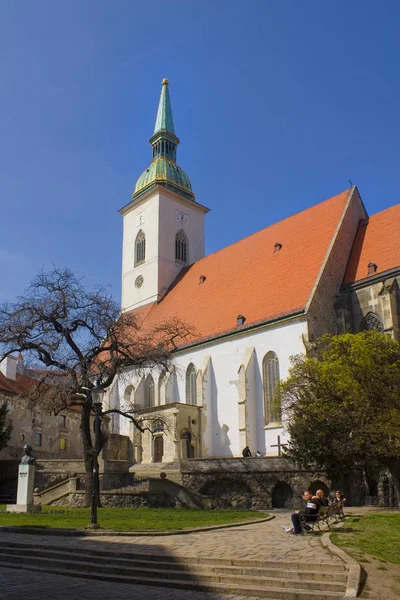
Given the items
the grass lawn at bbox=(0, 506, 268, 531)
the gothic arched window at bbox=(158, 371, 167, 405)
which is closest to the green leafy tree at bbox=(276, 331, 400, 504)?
the grass lawn at bbox=(0, 506, 268, 531)

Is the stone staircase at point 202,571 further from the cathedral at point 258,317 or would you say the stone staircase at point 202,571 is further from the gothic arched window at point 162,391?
the gothic arched window at point 162,391

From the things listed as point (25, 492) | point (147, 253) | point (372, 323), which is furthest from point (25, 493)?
point (147, 253)

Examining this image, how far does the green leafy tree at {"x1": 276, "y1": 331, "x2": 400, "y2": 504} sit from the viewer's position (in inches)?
749

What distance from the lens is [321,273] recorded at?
28.5 meters

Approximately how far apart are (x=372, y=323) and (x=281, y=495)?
964 cm

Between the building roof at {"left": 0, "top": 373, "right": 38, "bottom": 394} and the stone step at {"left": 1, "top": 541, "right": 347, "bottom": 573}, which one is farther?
the building roof at {"left": 0, "top": 373, "right": 38, "bottom": 394}

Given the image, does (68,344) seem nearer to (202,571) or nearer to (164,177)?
(202,571)

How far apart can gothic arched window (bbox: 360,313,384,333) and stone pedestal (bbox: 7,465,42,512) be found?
16576mm

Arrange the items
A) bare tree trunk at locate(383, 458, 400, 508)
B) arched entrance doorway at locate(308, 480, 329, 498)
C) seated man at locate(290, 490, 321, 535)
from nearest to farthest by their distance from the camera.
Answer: seated man at locate(290, 490, 321, 535) < bare tree trunk at locate(383, 458, 400, 508) < arched entrance doorway at locate(308, 480, 329, 498)

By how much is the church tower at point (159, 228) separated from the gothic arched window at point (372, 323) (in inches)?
707

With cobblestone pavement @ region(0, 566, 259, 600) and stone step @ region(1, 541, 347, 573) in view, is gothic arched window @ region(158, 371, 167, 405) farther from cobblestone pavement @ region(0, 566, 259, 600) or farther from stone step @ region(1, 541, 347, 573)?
cobblestone pavement @ region(0, 566, 259, 600)

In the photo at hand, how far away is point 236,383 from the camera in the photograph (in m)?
30.4

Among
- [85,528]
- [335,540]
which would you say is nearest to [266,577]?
[335,540]

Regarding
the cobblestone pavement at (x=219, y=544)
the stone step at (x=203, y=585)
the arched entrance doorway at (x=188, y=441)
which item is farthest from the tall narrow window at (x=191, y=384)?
the stone step at (x=203, y=585)
